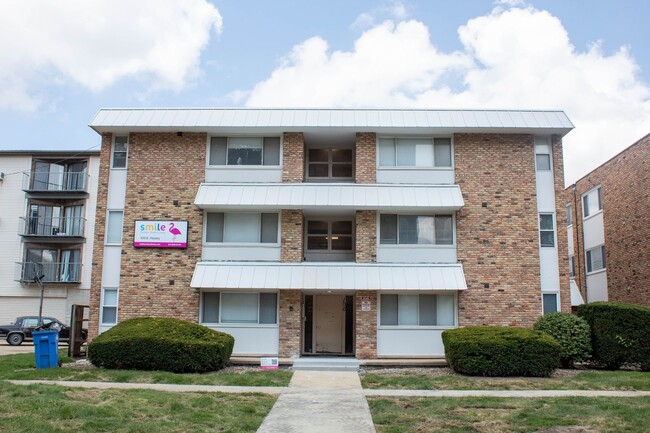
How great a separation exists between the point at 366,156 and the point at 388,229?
248 cm

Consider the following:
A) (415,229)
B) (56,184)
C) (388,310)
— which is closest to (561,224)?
(415,229)

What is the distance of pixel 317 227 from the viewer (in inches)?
835

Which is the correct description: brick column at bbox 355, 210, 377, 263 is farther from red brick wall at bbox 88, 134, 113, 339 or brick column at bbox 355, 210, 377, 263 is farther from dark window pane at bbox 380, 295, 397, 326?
red brick wall at bbox 88, 134, 113, 339

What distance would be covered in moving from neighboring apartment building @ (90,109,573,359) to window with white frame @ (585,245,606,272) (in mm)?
9473

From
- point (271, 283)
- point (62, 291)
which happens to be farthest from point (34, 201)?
point (271, 283)

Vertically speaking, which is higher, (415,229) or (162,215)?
(162,215)

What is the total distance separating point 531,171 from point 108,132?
13929 millimetres

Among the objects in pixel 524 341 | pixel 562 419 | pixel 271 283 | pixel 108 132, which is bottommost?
pixel 562 419

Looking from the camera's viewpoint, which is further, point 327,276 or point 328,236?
point 328,236

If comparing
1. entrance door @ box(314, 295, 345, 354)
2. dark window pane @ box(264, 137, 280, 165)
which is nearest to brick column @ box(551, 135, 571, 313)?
entrance door @ box(314, 295, 345, 354)

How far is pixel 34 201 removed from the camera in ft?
121

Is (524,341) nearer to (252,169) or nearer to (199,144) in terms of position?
(252,169)

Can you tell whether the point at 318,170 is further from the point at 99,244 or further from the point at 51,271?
the point at 51,271

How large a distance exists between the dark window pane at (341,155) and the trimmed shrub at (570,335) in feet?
28.3
